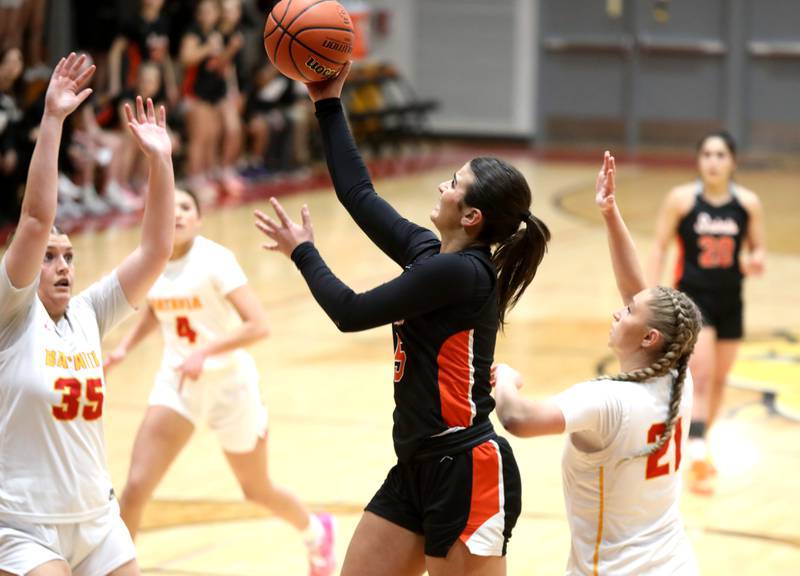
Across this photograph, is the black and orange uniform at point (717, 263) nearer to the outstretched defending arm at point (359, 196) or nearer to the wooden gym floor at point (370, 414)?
the wooden gym floor at point (370, 414)

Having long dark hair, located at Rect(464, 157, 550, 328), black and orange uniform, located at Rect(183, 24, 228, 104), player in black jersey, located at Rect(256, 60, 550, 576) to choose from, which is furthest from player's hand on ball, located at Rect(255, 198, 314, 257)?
black and orange uniform, located at Rect(183, 24, 228, 104)

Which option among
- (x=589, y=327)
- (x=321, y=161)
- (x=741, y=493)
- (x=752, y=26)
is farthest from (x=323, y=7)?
(x=752, y=26)

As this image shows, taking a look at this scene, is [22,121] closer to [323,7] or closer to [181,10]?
[181,10]

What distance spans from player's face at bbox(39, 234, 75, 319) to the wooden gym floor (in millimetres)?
2197

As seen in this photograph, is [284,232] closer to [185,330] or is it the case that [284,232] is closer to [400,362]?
[400,362]

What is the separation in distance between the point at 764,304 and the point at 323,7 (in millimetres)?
8377

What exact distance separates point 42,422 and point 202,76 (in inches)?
532

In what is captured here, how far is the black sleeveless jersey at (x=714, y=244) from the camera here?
7734 millimetres

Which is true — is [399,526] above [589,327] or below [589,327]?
above

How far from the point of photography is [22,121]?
13898 millimetres

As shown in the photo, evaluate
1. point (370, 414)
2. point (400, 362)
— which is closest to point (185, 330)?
point (400, 362)

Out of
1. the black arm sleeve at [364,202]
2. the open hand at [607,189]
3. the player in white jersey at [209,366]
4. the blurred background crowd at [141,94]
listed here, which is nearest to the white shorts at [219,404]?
the player in white jersey at [209,366]

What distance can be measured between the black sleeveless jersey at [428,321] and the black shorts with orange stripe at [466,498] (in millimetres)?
49

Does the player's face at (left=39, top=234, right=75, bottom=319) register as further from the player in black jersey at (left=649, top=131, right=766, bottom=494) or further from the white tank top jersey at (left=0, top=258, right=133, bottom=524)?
the player in black jersey at (left=649, top=131, right=766, bottom=494)
